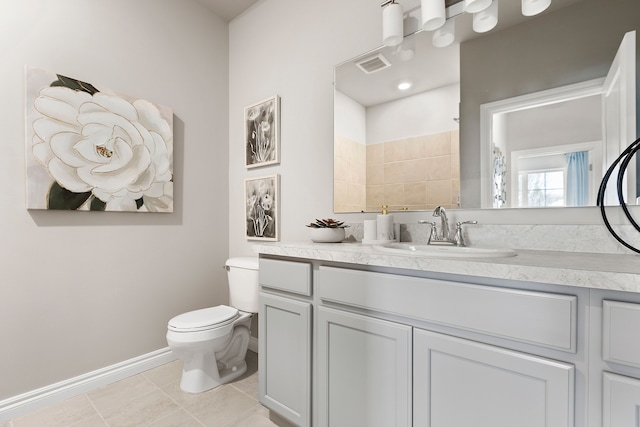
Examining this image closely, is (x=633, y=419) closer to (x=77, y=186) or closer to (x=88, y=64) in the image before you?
(x=77, y=186)

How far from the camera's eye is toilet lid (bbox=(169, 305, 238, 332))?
1.75 meters

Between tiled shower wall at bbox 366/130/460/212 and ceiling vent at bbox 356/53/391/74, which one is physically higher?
ceiling vent at bbox 356/53/391/74

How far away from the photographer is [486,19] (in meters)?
1.37

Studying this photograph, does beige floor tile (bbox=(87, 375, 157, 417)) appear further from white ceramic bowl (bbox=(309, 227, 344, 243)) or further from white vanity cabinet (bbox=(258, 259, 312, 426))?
white ceramic bowl (bbox=(309, 227, 344, 243))

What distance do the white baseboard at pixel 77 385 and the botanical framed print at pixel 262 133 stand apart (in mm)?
1524

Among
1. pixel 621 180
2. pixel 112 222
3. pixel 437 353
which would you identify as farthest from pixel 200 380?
pixel 621 180

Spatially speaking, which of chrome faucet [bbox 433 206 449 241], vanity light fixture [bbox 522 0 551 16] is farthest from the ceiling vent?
chrome faucet [bbox 433 206 449 241]

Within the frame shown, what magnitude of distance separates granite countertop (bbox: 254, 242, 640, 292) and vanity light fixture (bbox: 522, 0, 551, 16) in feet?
3.17

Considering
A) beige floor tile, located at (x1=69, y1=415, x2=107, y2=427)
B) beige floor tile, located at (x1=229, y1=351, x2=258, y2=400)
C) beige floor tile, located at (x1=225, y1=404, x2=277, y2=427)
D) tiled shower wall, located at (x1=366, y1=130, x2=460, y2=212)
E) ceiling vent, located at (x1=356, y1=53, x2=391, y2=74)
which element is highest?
ceiling vent, located at (x1=356, y1=53, x2=391, y2=74)

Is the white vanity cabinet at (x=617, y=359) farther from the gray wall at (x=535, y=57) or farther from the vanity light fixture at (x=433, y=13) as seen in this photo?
the vanity light fixture at (x=433, y=13)

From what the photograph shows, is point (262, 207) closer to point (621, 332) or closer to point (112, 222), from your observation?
point (112, 222)

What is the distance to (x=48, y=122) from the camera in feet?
5.59

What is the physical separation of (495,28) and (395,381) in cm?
150

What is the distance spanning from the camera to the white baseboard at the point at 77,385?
5.25 ft
